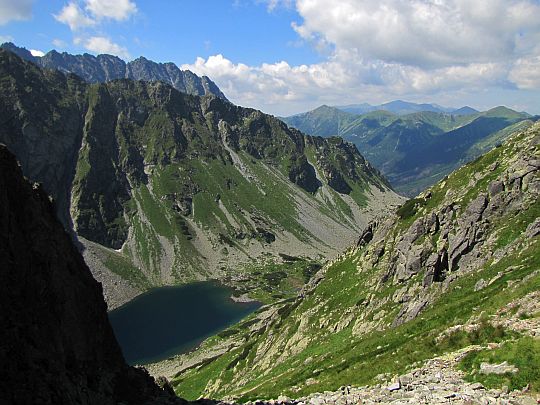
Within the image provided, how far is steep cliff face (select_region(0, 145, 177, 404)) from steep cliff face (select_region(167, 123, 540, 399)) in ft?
44.4

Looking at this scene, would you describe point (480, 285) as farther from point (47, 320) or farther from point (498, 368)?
point (47, 320)

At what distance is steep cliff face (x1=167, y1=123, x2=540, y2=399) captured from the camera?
34.3 meters

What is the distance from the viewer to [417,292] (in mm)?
62219

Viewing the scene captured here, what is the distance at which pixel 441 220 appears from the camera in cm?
7119

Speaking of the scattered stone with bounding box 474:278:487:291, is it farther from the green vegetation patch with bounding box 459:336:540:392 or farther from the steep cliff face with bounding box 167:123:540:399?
the green vegetation patch with bounding box 459:336:540:392

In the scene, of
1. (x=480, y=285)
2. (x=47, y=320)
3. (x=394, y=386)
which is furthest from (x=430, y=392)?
(x=480, y=285)

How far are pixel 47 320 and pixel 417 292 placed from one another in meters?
48.7

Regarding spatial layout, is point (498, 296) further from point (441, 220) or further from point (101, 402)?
point (441, 220)

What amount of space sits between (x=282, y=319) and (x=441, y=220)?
44.9 meters

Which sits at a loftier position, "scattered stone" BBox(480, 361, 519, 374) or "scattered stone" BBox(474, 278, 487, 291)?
"scattered stone" BBox(480, 361, 519, 374)

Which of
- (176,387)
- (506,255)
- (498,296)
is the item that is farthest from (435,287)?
(176,387)

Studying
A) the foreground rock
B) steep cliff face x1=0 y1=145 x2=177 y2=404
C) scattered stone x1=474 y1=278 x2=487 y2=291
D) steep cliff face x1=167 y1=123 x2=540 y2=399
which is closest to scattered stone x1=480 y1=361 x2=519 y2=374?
the foreground rock

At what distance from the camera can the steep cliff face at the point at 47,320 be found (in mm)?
22453

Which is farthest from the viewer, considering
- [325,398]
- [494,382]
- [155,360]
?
[155,360]
